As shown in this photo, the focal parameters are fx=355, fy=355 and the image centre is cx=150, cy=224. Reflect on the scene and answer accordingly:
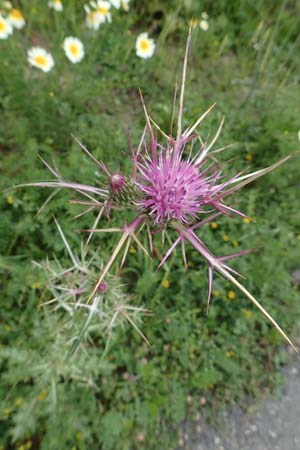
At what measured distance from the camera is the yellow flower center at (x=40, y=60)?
2096mm

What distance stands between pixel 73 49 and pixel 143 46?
564 millimetres

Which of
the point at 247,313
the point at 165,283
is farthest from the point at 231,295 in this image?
the point at 165,283

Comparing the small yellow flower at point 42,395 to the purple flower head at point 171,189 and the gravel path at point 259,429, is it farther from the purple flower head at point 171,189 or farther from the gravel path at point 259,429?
the purple flower head at point 171,189

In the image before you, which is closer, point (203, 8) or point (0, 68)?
point (0, 68)

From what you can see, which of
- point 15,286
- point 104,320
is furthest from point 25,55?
point 104,320

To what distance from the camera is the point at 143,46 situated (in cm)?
252

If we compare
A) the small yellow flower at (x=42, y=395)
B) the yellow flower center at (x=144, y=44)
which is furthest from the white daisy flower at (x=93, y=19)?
the small yellow flower at (x=42, y=395)

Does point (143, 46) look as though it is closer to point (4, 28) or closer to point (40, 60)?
point (40, 60)

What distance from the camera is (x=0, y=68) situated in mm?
2131

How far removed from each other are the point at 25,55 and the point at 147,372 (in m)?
2.18

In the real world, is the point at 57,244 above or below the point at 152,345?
above

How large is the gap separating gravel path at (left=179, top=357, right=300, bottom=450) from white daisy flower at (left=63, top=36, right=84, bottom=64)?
2241 millimetres

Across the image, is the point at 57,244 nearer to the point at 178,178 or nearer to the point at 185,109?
the point at 178,178

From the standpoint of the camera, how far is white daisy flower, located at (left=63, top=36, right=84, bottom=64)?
218 centimetres
